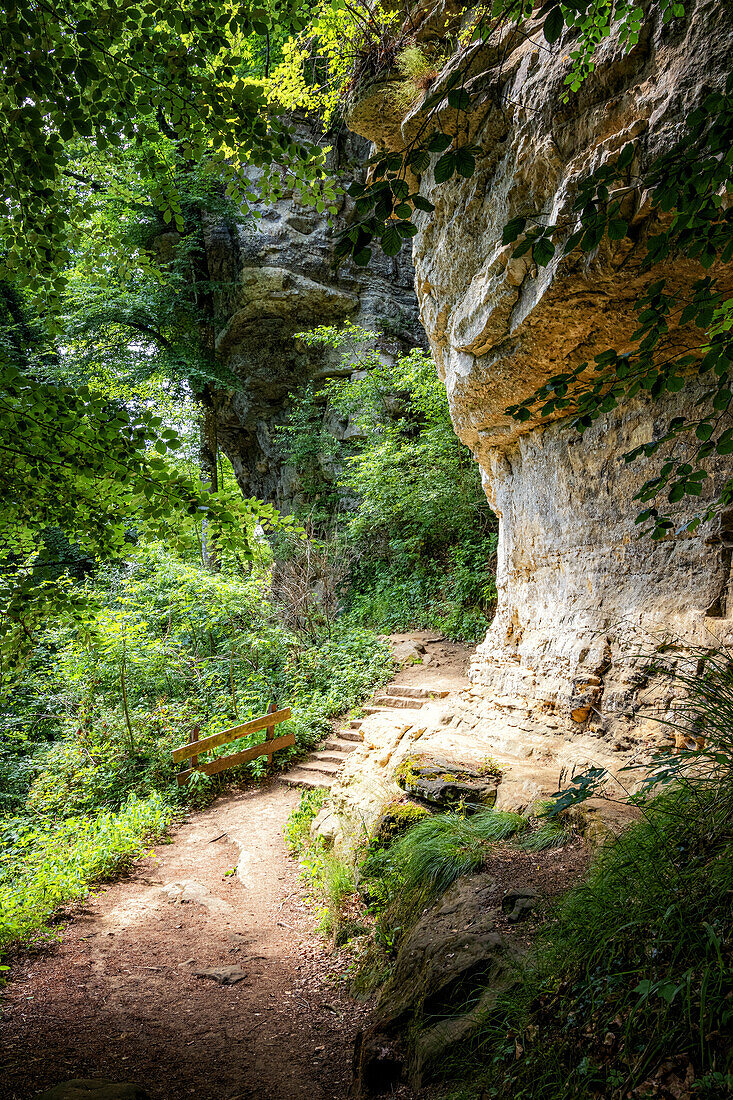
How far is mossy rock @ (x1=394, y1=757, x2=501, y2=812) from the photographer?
199 inches

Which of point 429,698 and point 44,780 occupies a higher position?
point 429,698

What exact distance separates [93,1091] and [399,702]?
7.02m

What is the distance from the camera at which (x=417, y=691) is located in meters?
9.52

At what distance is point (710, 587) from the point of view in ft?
14.5

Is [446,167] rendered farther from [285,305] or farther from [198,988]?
[285,305]

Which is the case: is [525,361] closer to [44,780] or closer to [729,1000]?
[729,1000]

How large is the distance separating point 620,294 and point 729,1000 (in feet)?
15.0

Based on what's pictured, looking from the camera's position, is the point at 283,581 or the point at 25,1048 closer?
the point at 25,1048

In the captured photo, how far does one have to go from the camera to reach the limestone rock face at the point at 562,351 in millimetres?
4180

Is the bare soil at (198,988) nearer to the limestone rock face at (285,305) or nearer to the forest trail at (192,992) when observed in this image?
the forest trail at (192,992)

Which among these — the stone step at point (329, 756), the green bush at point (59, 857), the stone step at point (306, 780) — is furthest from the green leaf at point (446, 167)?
the stone step at point (329, 756)

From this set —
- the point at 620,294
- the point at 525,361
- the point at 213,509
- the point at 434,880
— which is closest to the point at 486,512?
the point at 525,361

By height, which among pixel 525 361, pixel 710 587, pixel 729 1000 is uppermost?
pixel 525 361

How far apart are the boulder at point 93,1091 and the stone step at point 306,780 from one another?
533 centimetres
